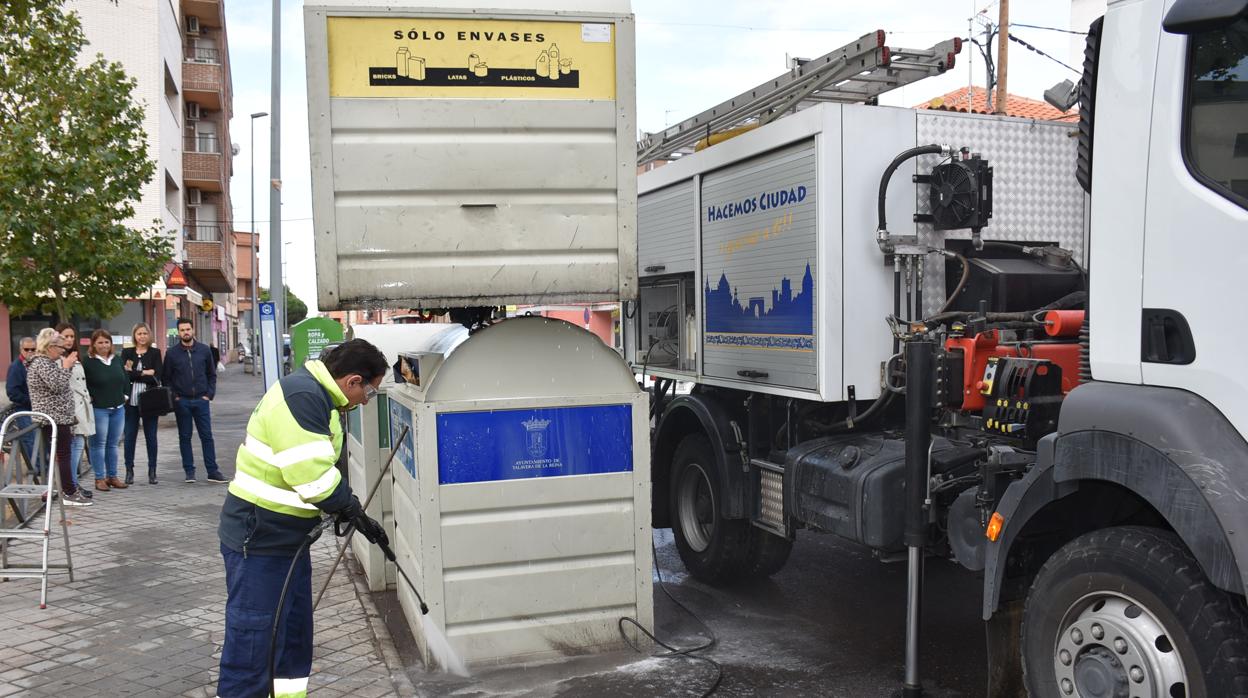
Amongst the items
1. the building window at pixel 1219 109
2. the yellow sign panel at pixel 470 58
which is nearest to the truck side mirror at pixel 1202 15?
the building window at pixel 1219 109

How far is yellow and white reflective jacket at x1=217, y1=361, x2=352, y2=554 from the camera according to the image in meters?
3.78

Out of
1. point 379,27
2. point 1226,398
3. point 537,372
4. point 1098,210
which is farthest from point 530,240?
point 1226,398

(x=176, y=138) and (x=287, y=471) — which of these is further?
(x=176, y=138)

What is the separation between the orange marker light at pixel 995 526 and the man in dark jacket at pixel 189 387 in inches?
358

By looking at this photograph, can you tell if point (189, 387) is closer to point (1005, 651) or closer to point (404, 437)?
point (404, 437)

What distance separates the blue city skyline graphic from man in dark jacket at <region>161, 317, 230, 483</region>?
6809 mm

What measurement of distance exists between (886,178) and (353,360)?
258 cm

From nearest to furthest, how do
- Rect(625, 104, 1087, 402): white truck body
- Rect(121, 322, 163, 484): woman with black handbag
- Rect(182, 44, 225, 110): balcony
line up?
1. Rect(625, 104, 1087, 402): white truck body
2. Rect(121, 322, 163, 484): woman with black handbag
3. Rect(182, 44, 225, 110): balcony

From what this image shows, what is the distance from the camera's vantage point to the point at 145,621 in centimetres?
571

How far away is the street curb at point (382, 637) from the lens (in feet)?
15.6

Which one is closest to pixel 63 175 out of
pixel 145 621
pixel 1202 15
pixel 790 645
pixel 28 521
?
pixel 28 521

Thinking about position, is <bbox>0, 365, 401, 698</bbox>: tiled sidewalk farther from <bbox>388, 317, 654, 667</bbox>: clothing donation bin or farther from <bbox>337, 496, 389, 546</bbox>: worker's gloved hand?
<bbox>337, 496, 389, 546</bbox>: worker's gloved hand

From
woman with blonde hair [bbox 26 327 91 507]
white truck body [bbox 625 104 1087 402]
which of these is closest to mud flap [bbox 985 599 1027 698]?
white truck body [bbox 625 104 1087 402]

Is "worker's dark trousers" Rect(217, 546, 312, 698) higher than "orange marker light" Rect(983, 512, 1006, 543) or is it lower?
lower
